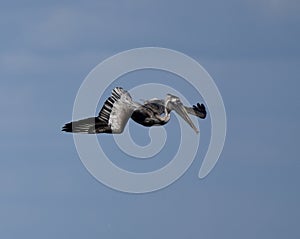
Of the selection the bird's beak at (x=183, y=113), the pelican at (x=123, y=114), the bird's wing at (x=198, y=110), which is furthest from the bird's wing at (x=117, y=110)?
the bird's wing at (x=198, y=110)

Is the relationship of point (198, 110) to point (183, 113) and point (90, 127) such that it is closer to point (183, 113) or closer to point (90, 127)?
point (183, 113)

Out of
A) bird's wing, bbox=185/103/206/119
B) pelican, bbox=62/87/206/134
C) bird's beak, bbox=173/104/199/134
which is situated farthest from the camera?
bird's wing, bbox=185/103/206/119

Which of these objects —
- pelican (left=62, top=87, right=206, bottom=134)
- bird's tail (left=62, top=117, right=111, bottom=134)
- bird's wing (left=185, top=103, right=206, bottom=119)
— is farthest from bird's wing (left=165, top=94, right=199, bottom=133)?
bird's tail (left=62, top=117, right=111, bottom=134)

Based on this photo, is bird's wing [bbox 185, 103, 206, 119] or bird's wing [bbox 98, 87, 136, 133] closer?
bird's wing [bbox 98, 87, 136, 133]

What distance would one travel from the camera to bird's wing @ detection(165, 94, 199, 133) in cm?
3475

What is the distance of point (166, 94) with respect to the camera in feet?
114

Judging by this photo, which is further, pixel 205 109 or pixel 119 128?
pixel 205 109

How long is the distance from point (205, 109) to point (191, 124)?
191 centimetres

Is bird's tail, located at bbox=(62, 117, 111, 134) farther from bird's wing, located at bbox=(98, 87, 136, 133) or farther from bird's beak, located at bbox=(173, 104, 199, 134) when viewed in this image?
bird's beak, located at bbox=(173, 104, 199, 134)

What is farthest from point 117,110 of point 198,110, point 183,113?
point 198,110

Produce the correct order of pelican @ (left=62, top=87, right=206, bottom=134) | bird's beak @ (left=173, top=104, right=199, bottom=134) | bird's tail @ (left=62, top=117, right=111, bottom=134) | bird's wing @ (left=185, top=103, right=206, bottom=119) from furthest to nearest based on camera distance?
bird's wing @ (left=185, top=103, right=206, bottom=119) < bird's beak @ (left=173, top=104, right=199, bottom=134) < bird's tail @ (left=62, top=117, right=111, bottom=134) < pelican @ (left=62, top=87, right=206, bottom=134)

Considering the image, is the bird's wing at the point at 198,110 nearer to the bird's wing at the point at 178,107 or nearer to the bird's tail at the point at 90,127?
the bird's wing at the point at 178,107

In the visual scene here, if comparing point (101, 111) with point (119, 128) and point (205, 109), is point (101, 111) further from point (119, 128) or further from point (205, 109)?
point (205, 109)

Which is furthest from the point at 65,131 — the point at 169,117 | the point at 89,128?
the point at 169,117
